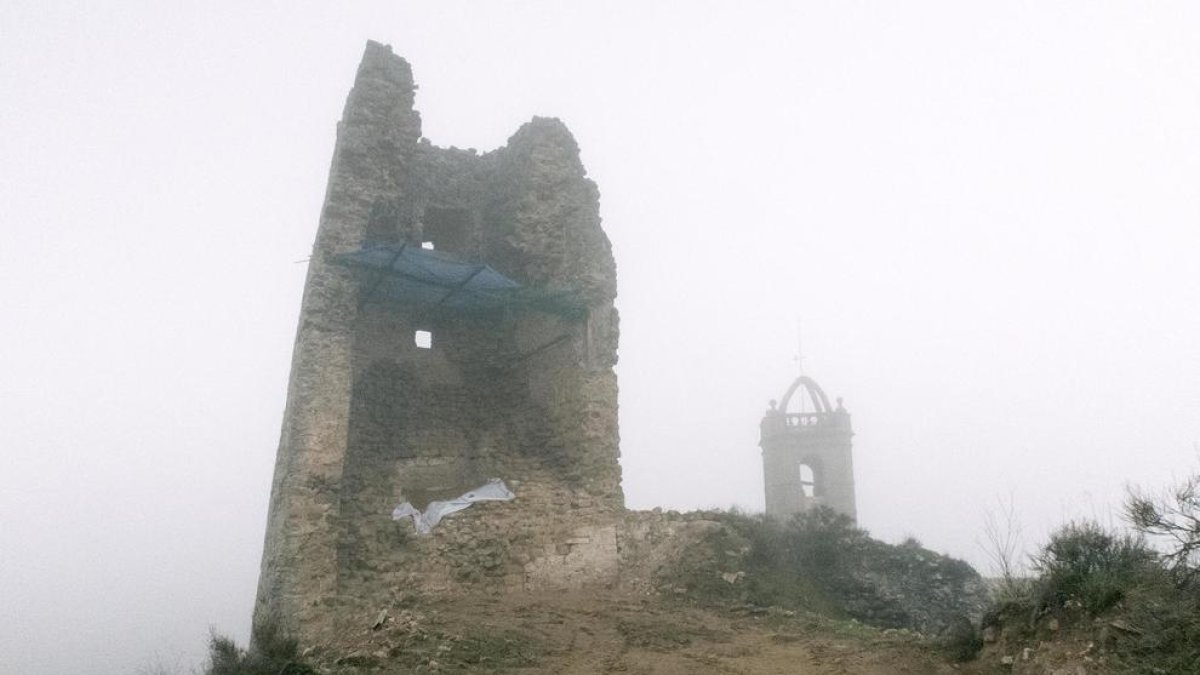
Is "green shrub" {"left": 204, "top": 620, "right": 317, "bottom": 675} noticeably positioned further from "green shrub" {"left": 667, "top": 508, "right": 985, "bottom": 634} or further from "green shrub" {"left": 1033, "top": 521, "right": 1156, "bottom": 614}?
"green shrub" {"left": 1033, "top": 521, "right": 1156, "bottom": 614}

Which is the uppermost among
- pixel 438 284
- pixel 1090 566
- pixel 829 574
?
pixel 438 284

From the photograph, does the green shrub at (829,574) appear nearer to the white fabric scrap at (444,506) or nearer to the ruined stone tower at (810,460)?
the white fabric scrap at (444,506)

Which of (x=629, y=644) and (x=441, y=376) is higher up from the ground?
(x=441, y=376)

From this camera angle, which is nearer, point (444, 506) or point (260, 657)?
point (260, 657)

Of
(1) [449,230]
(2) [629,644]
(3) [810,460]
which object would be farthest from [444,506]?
(3) [810,460]

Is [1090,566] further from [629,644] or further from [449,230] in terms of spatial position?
[449,230]

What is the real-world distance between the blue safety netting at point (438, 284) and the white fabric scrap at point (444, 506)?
2.76 metres

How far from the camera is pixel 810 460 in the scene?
1127 inches

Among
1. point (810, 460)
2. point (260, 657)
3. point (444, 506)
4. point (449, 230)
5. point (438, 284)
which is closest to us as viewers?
point (260, 657)

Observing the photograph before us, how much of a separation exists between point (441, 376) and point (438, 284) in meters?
1.65

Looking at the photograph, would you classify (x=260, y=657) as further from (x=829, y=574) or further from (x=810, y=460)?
(x=810, y=460)

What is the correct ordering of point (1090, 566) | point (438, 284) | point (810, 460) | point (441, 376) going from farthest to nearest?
point (810, 460), point (441, 376), point (438, 284), point (1090, 566)

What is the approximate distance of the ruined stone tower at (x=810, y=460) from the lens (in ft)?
92.2

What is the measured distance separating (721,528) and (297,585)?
17.5 ft
